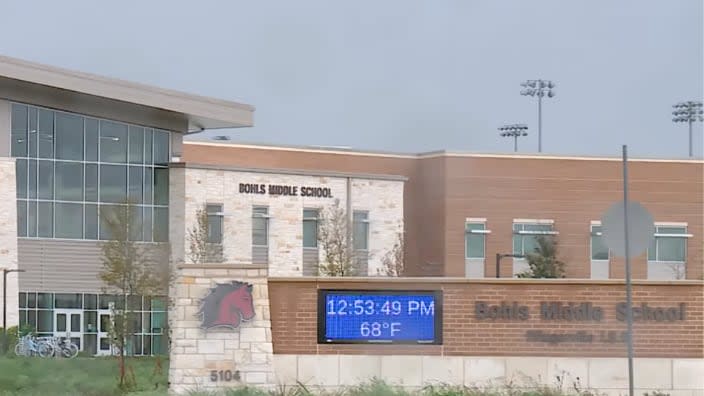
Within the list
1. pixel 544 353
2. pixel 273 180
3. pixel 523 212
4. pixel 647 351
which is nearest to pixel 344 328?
pixel 544 353

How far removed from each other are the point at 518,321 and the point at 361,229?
4249 cm

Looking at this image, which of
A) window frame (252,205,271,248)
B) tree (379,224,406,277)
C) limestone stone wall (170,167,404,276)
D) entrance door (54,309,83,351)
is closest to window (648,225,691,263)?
tree (379,224,406,277)

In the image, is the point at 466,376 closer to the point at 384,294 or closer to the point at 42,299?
the point at 384,294

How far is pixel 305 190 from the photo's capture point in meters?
65.2

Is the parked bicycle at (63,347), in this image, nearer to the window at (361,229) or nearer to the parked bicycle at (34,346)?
the parked bicycle at (34,346)

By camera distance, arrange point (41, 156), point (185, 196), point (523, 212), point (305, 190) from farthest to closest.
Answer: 1. point (523, 212)
2. point (305, 190)
3. point (185, 196)
4. point (41, 156)

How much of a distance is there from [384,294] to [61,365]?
1069cm

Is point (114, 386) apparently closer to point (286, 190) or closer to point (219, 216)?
point (219, 216)

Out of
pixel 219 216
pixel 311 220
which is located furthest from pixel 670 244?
pixel 219 216

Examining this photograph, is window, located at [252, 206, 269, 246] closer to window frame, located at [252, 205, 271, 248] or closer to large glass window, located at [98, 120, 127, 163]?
window frame, located at [252, 205, 271, 248]

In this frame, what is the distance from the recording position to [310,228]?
65.7 m

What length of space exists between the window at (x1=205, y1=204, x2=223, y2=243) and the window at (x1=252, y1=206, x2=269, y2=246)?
1.73 metres

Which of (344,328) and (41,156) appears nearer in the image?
(344,328)

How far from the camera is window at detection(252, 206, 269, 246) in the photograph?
63688 mm
